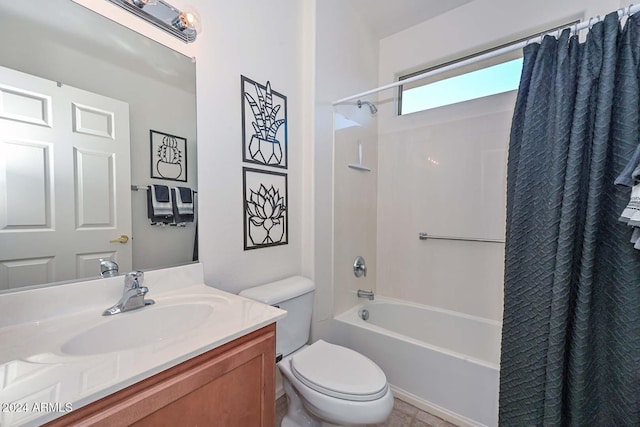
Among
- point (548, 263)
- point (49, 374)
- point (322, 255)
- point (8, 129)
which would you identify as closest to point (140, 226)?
point (8, 129)

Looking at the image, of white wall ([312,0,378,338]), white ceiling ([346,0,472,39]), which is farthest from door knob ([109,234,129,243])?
white ceiling ([346,0,472,39])

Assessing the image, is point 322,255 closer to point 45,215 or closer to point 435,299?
point 435,299

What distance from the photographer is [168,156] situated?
3.89ft

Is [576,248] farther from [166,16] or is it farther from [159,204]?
[166,16]

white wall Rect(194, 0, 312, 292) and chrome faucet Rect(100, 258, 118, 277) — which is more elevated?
white wall Rect(194, 0, 312, 292)

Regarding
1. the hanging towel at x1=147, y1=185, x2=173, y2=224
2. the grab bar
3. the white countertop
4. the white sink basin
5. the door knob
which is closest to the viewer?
the white countertop

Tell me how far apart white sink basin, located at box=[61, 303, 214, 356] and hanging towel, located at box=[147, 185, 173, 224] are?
15.0 inches

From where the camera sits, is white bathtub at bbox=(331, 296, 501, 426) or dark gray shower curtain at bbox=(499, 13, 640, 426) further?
white bathtub at bbox=(331, 296, 501, 426)

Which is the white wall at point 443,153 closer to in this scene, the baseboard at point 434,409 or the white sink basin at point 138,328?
the baseboard at point 434,409

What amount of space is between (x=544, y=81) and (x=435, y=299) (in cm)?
162

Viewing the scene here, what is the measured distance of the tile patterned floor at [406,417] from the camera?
150 cm

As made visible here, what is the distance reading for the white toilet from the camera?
108 cm

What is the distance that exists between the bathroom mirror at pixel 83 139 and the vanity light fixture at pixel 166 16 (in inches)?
3.0

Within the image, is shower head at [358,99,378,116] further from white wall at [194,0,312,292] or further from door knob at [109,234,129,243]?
door knob at [109,234,129,243]
